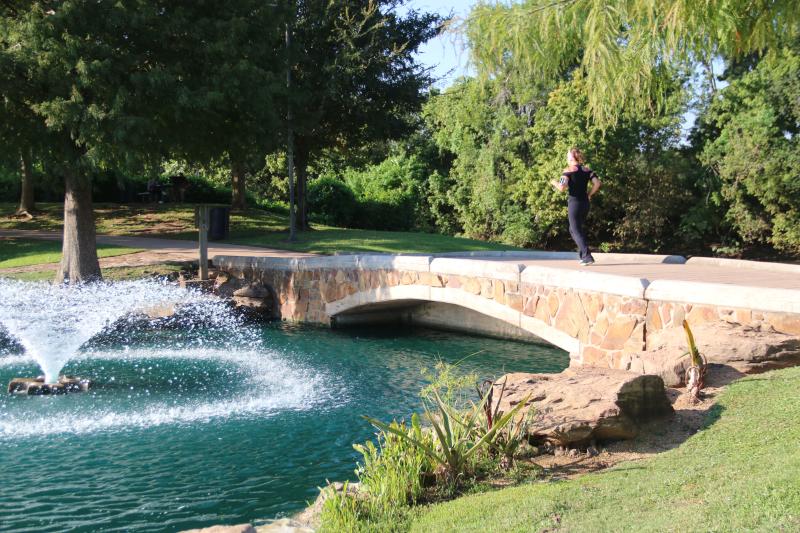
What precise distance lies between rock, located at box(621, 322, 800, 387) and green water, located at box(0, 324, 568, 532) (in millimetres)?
2915

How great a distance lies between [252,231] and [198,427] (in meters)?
14.5

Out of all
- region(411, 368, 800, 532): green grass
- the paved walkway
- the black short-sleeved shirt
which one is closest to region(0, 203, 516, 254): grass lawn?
the paved walkway

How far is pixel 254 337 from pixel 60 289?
4.04 meters

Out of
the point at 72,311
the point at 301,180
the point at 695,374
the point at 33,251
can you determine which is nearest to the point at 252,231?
the point at 301,180

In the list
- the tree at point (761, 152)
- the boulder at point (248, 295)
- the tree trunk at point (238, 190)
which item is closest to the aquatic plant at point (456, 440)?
the boulder at point (248, 295)

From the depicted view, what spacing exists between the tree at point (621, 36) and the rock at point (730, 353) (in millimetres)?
2331

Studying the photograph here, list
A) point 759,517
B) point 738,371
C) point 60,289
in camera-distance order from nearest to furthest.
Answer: point 759,517, point 738,371, point 60,289

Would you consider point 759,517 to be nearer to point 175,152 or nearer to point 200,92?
point 200,92

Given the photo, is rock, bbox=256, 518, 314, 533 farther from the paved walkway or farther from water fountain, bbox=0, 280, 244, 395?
the paved walkway

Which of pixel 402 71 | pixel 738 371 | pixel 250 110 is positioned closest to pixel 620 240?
pixel 402 71

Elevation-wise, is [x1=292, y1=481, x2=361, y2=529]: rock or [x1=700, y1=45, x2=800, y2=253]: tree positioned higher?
[x1=700, y1=45, x2=800, y2=253]: tree

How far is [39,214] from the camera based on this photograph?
79.6 ft

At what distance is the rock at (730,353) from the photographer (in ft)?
22.8

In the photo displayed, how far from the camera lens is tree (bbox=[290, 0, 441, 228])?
18.6 metres
